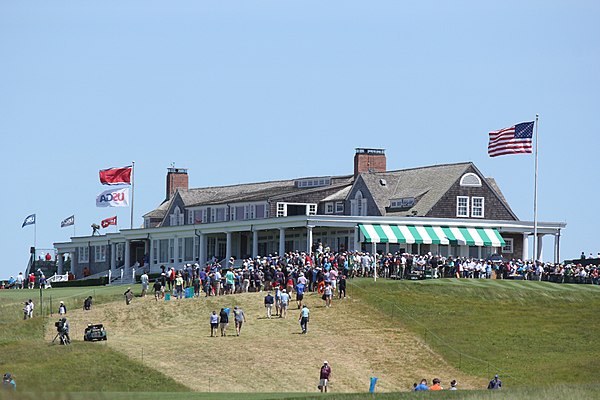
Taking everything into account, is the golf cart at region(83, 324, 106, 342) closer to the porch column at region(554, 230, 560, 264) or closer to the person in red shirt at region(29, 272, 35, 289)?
the person in red shirt at region(29, 272, 35, 289)

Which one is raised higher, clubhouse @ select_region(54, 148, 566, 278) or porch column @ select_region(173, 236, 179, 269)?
clubhouse @ select_region(54, 148, 566, 278)

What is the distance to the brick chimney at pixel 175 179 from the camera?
102375 mm

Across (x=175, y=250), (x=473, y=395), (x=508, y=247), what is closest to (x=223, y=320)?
(x=473, y=395)

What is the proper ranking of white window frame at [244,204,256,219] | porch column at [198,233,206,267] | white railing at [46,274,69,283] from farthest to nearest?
white railing at [46,274,69,283] < white window frame at [244,204,256,219] < porch column at [198,233,206,267]

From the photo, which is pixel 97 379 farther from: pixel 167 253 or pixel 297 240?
pixel 167 253

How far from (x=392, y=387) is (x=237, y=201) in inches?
1716

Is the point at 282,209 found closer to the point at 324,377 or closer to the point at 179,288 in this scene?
the point at 179,288

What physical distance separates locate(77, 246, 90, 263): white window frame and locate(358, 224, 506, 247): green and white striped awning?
3160cm

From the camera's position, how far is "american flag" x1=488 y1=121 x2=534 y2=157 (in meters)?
63.6

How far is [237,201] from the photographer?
281 feet

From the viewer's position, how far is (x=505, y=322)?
5331cm

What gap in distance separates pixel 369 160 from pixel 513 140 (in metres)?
22.2

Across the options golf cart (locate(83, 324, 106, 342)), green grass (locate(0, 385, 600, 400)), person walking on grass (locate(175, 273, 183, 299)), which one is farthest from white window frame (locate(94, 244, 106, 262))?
green grass (locate(0, 385, 600, 400))

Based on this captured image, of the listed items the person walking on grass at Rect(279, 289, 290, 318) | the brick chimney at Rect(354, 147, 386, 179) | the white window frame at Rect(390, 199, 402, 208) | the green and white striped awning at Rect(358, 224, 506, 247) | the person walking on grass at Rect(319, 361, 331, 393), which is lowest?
the person walking on grass at Rect(319, 361, 331, 393)
